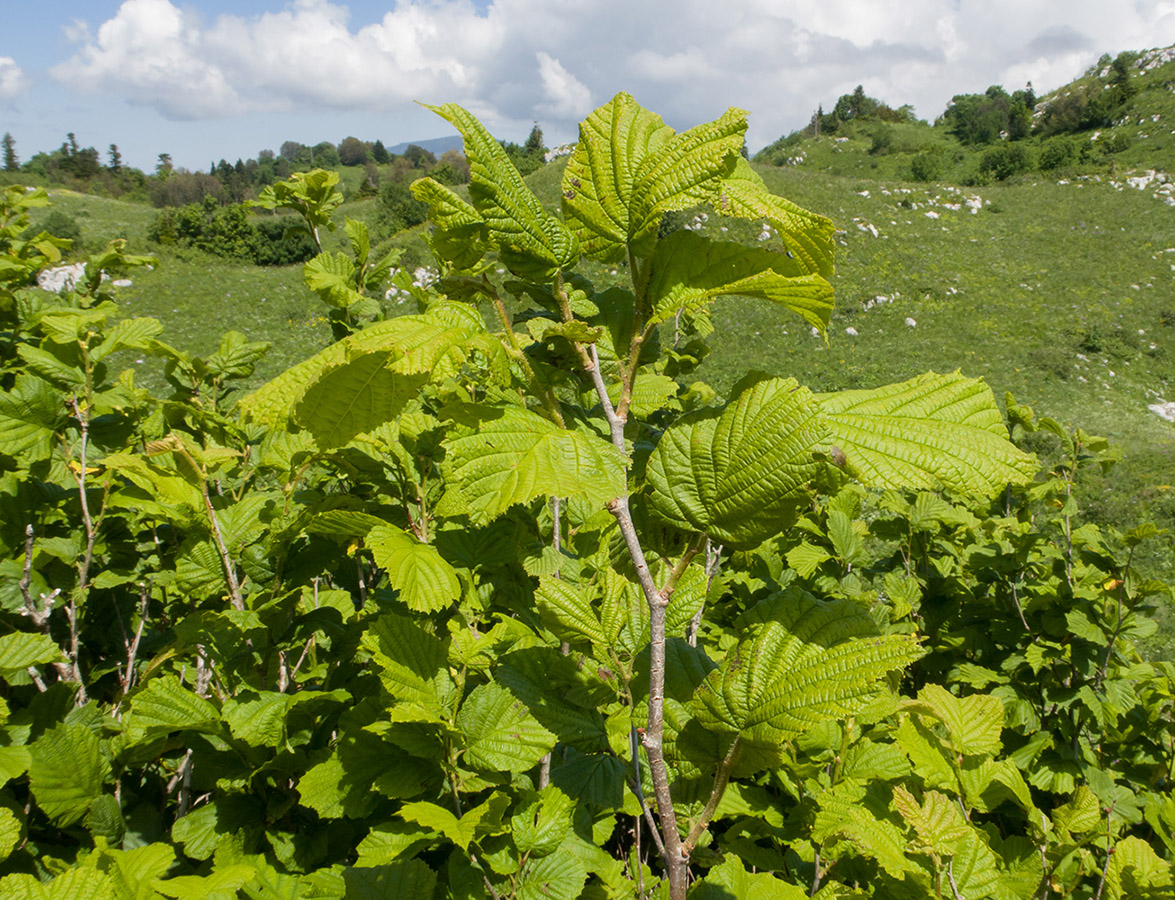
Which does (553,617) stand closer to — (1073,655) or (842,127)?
(1073,655)

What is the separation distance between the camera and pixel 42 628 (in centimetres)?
199

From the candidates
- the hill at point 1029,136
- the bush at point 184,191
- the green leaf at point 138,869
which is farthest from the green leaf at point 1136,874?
the bush at point 184,191

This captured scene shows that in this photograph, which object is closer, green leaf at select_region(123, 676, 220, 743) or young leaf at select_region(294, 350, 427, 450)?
young leaf at select_region(294, 350, 427, 450)

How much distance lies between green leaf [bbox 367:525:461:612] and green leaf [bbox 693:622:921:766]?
1.77 feet

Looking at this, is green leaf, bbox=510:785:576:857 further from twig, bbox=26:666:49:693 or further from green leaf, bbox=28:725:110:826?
twig, bbox=26:666:49:693

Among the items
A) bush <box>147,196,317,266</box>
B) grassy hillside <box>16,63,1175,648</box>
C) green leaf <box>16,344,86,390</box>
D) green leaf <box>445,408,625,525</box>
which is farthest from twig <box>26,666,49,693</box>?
bush <box>147,196,317,266</box>

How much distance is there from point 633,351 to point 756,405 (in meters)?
0.25

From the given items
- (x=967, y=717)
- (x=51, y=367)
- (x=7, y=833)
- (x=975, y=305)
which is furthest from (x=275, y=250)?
(x=967, y=717)

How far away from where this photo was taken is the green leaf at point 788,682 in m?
0.83

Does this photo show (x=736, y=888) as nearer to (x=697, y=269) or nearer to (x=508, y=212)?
(x=697, y=269)

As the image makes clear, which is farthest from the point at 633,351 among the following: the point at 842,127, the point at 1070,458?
the point at 842,127

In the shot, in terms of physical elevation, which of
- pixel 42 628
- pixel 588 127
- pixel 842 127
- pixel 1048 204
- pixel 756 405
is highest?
pixel 842 127

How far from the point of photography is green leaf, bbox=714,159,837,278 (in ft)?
3.11

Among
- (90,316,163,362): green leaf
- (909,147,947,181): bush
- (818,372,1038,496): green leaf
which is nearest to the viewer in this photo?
(818,372,1038,496): green leaf
